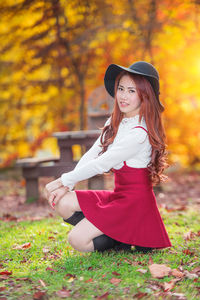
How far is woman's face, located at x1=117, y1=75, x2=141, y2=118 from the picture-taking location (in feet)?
8.65

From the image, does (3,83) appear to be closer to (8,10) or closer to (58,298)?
(8,10)

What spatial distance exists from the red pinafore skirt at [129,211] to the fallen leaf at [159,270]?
257 mm

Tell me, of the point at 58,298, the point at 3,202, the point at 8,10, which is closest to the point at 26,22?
the point at 8,10

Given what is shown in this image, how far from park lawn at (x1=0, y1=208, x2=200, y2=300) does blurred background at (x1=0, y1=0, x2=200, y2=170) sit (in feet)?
12.8

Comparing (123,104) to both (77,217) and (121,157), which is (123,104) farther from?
(77,217)

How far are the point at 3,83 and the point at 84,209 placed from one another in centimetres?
584

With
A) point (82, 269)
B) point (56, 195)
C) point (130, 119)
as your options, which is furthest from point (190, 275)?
point (130, 119)

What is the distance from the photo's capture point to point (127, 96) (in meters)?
2.64

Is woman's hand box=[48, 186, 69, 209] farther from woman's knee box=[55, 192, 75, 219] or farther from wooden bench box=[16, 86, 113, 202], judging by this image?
wooden bench box=[16, 86, 113, 202]

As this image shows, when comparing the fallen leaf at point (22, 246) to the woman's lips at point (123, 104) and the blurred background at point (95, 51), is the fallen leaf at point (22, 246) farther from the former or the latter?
the blurred background at point (95, 51)

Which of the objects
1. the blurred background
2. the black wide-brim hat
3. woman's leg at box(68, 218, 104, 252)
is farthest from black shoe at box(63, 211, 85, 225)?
the blurred background

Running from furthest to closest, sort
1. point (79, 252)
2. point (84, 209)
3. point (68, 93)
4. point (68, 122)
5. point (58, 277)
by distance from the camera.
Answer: point (68, 122), point (68, 93), point (79, 252), point (84, 209), point (58, 277)

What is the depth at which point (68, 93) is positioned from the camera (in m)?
7.44

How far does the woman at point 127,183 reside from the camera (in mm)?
2520
